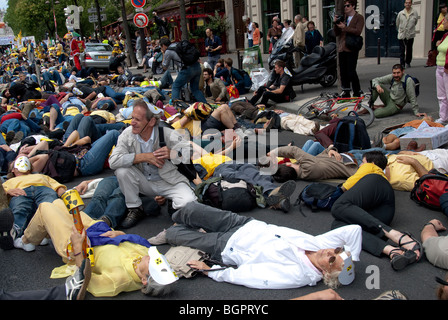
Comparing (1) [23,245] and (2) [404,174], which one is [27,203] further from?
(2) [404,174]

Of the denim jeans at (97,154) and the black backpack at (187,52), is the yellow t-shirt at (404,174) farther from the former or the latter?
the black backpack at (187,52)

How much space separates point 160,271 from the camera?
354 cm

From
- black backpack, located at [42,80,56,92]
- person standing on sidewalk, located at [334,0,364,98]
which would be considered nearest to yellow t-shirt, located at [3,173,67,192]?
person standing on sidewalk, located at [334,0,364,98]

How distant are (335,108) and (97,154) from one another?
15.3 feet

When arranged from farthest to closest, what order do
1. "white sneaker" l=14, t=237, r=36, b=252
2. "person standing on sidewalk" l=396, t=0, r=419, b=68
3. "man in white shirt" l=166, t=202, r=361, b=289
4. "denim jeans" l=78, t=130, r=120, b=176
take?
"person standing on sidewalk" l=396, t=0, r=419, b=68 → "denim jeans" l=78, t=130, r=120, b=176 → "white sneaker" l=14, t=237, r=36, b=252 → "man in white shirt" l=166, t=202, r=361, b=289

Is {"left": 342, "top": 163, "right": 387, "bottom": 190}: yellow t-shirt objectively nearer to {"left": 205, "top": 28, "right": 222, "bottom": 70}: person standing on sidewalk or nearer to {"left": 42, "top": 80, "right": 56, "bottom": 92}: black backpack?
{"left": 205, "top": 28, "right": 222, "bottom": 70}: person standing on sidewalk

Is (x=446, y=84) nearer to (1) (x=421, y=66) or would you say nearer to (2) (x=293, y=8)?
(1) (x=421, y=66)

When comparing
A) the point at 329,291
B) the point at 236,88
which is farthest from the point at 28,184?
the point at 236,88

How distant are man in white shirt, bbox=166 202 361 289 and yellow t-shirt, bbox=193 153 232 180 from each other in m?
1.98

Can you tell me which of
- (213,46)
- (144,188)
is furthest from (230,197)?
(213,46)

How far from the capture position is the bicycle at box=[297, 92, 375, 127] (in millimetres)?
8148

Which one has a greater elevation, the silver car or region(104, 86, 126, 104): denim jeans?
the silver car

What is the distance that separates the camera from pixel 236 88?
12.6 metres

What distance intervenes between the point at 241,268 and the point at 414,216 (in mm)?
2150
